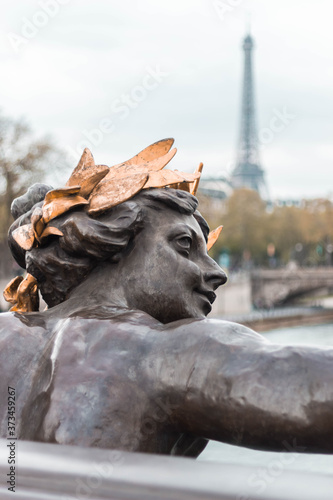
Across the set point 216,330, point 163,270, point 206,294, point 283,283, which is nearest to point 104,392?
point 216,330

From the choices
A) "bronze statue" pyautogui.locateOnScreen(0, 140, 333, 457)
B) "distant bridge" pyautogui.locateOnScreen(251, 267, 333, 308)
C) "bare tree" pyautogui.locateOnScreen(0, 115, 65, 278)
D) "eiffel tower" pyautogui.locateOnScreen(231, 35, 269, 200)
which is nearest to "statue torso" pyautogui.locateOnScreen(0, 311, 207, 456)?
"bronze statue" pyautogui.locateOnScreen(0, 140, 333, 457)

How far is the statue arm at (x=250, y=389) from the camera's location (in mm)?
1552

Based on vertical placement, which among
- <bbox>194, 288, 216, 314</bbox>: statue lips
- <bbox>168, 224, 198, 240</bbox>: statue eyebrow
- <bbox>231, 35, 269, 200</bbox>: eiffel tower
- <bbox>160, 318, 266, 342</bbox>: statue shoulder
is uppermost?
<bbox>231, 35, 269, 200</bbox>: eiffel tower

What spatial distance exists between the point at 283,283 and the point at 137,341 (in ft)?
149

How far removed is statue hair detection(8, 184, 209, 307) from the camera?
2.06 metres

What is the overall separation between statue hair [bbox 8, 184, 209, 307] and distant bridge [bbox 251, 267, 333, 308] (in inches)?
1712

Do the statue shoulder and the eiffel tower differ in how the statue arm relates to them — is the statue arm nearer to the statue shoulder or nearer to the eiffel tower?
the statue shoulder

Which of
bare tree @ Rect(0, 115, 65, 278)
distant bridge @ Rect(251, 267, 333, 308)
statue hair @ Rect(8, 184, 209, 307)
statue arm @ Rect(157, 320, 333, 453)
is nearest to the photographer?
statue arm @ Rect(157, 320, 333, 453)

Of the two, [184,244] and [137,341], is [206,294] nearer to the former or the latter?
[184,244]

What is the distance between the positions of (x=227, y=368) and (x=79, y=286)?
0.65 meters

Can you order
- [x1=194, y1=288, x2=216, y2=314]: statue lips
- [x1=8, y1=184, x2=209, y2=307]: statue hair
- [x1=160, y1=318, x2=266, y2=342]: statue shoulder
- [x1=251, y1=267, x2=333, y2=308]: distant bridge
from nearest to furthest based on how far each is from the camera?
[x1=160, y1=318, x2=266, y2=342]: statue shoulder → [x1=8, y1=184, x2=209, y2=307]: statue hair → [x1=194, y1=288, x2=216, y2=314]: statue lips → [x1=251, y1=267, x2=333, y2=308]: distant bridge

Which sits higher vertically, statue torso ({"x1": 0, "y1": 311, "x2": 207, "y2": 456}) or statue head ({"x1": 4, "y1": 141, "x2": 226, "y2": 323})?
statue head ({"x1": 4, "y1": 141, "x2": 226, "y2": 323})

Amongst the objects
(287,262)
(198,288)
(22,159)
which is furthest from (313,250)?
Result: (198,288)

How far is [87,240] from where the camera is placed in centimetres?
205
